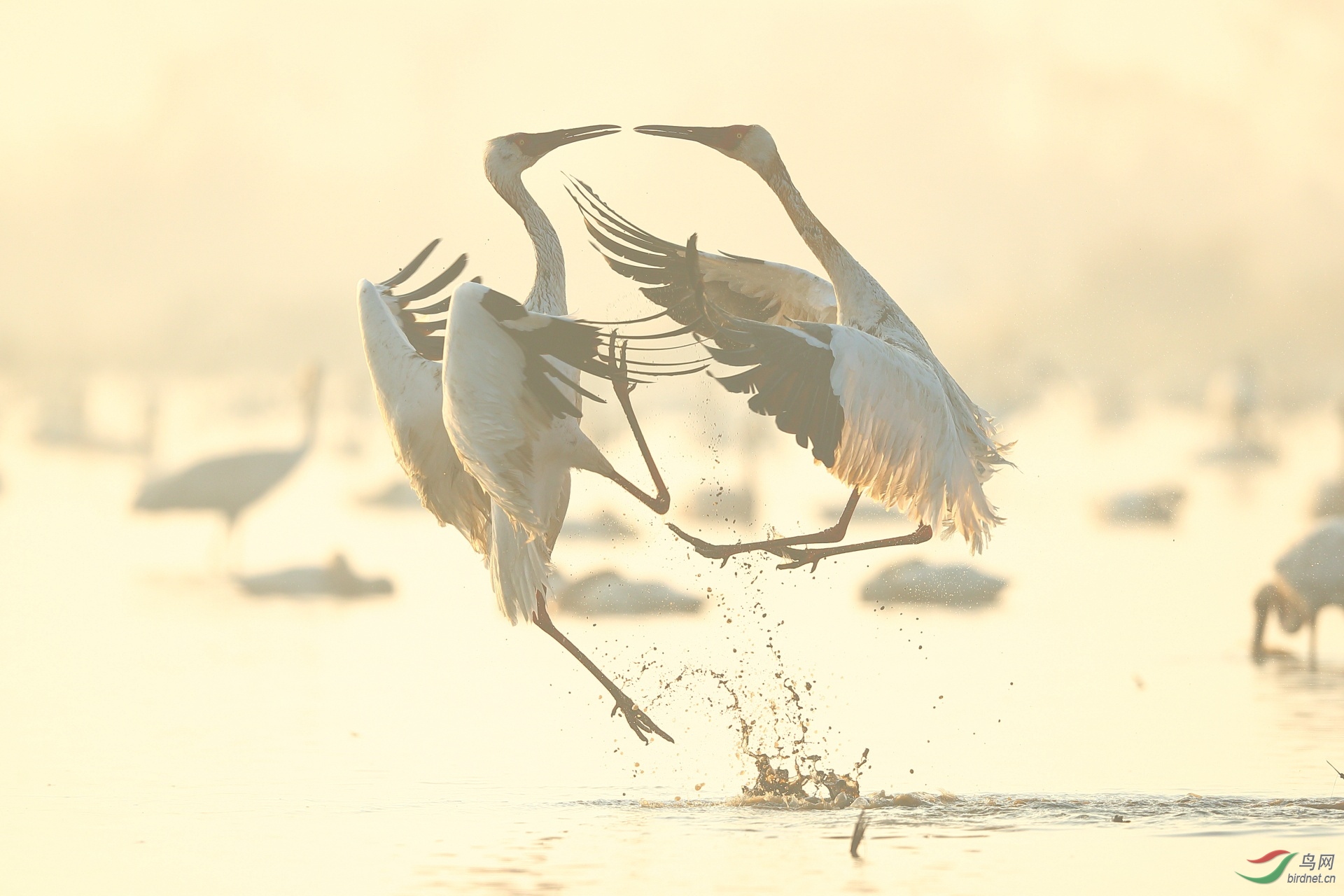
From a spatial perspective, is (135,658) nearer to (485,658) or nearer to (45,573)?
(485,658)

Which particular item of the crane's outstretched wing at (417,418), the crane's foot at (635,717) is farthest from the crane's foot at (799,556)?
the crane's outstretched wing at (417,418)

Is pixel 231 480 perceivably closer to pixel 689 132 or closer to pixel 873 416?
pixel 689 132

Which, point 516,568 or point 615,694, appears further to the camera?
point 615,694

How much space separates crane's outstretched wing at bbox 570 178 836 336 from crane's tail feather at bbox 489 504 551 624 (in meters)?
1.94

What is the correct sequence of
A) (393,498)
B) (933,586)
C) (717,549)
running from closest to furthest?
(717,549), (933,586), (393,498)

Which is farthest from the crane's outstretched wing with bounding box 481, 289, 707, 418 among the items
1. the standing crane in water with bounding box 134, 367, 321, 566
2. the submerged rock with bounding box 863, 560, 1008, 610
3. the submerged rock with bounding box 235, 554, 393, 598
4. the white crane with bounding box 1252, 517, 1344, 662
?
the standing crane in water with bounding box 134, 367, 321, 566

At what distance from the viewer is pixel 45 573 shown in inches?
1037

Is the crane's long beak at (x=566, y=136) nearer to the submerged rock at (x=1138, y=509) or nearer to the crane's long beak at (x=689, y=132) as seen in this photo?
the crane's long beak at (x=689, y=132)

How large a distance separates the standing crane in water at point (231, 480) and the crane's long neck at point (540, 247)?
14739mm

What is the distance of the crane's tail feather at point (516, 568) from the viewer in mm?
11062

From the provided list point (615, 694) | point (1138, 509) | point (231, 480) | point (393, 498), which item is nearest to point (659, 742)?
point (615, 694)

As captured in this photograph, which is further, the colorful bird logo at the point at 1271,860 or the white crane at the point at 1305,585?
the white crane at the point at 1305,585

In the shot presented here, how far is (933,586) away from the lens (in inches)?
834

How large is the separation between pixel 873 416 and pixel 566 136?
128 inches
